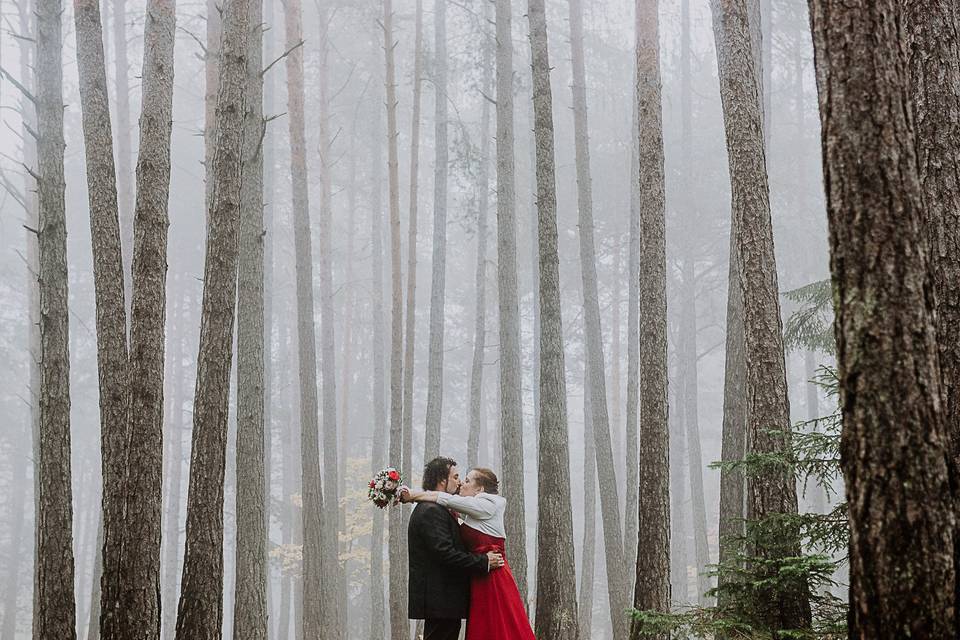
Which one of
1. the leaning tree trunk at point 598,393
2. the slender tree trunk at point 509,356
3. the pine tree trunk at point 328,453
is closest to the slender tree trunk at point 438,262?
the pine tree trunk at point 328,453

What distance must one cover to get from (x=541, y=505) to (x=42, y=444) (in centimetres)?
546

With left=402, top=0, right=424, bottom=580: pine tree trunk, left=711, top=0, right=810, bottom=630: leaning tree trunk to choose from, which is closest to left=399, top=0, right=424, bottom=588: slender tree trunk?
left=402, top=0, right=424, bottom=580: pine tree trunk

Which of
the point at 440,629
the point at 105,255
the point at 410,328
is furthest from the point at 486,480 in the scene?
the point at 410,328

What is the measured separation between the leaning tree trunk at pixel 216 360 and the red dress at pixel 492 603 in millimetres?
2040

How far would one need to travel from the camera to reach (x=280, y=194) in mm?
31844

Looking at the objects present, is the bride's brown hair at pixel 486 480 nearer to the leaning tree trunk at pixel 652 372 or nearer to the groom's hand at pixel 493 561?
the groom's hand at pixel 493 561

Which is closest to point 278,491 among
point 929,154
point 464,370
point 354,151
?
point 464,370

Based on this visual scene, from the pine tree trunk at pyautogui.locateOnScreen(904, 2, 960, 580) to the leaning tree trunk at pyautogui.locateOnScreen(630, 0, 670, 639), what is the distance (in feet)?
13.8

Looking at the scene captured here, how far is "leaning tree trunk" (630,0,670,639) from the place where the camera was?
A: 8.25 metres

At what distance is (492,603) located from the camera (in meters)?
6.46

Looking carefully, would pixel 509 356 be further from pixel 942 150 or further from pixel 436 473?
pixel 942 150

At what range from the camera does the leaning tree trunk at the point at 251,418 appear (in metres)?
8.84

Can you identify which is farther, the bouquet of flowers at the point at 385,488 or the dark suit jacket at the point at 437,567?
A: the bouquet of flowers at the point at 385,488

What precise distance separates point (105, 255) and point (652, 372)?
5.32 metres
